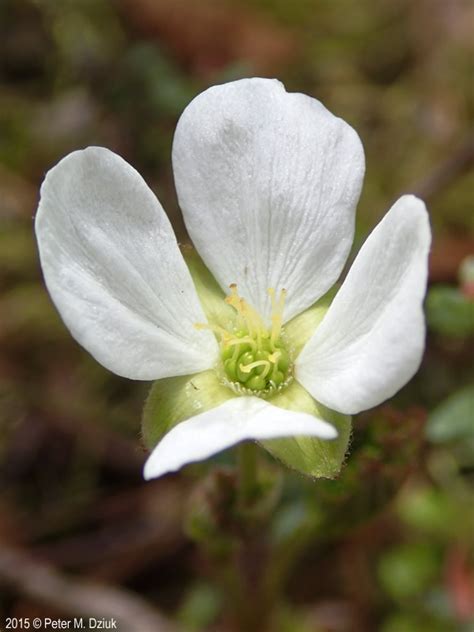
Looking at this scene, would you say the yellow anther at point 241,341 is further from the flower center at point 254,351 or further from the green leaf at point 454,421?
the green leaf at point 454,421

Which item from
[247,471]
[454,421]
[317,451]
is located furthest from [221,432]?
[454,421]

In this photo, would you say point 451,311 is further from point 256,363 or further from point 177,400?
point 177,400

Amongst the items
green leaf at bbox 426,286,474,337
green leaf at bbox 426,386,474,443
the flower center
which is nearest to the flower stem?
the flower center

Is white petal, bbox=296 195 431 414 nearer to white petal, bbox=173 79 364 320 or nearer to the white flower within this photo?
the white flower

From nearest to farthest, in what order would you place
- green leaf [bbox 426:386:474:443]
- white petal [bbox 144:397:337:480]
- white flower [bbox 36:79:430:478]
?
1. white petal [bbox 144:397:337:480]
2. white flower [bbox 36:79:430:478]
3. green leaf [bbox 426:386:474:443]

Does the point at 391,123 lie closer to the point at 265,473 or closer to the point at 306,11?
the point at 306,11

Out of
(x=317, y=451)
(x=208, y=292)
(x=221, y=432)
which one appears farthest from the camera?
(x=208, y=292)

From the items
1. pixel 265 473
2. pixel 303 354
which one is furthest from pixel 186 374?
pixel 265 473

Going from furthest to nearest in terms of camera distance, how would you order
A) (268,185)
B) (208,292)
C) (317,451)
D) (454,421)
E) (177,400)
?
(454,421), (208,292), (268,185), (177,400), (317,451)

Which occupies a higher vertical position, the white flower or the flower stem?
the white flower
